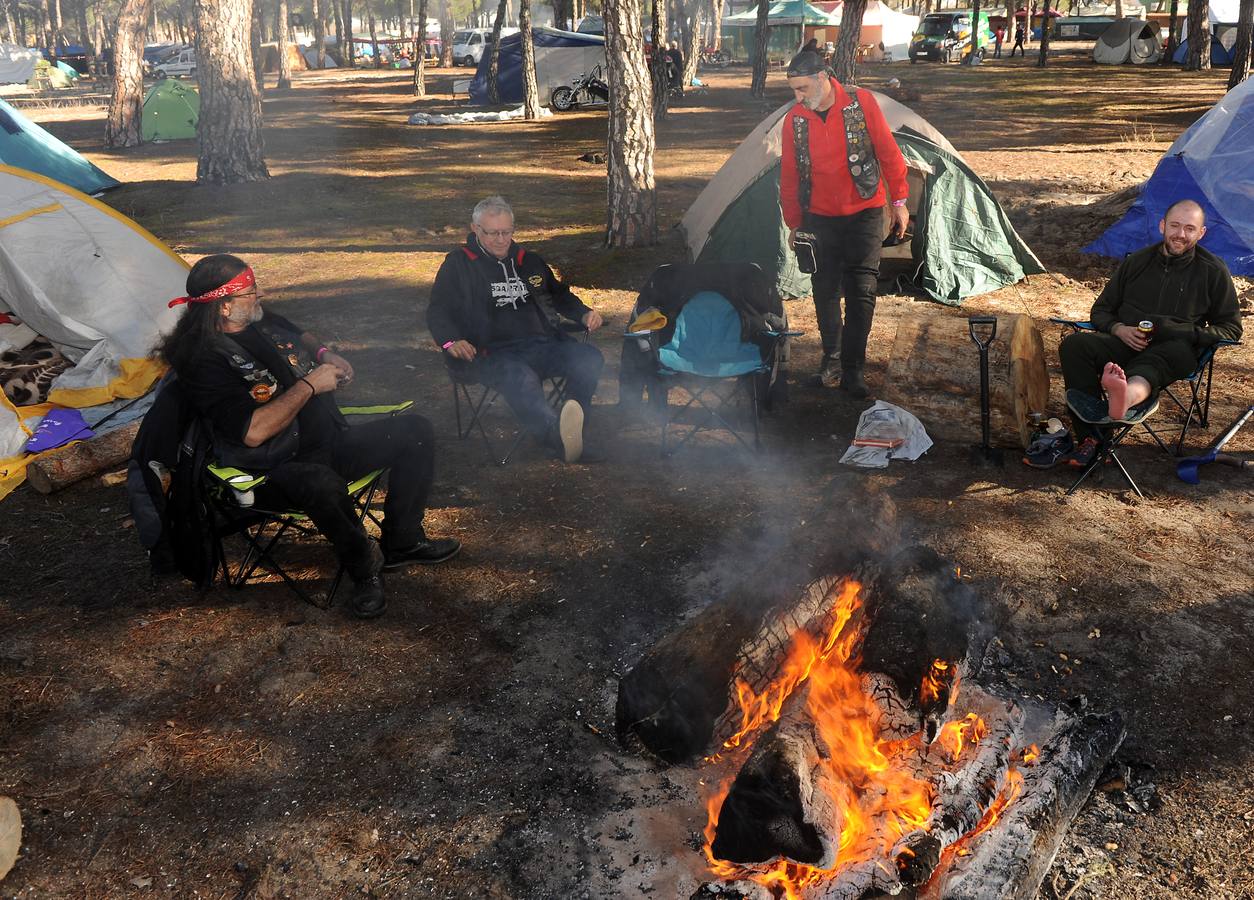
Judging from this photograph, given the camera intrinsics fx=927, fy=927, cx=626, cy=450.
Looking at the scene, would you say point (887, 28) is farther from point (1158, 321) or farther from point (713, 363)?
point (713, 363)

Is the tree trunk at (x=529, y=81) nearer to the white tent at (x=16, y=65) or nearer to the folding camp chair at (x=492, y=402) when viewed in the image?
the folding camp chair at (x=492, y=402)

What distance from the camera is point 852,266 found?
6.32m

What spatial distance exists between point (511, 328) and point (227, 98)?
11091 mm

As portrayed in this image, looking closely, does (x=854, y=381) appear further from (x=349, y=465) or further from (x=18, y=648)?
(x=18, y=648)

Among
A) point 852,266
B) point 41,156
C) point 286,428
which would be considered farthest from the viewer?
point 41,156

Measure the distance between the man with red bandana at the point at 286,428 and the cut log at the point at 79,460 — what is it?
1936 mm

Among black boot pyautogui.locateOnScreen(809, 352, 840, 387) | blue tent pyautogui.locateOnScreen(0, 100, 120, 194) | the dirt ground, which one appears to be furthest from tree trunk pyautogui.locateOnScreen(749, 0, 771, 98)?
black boot pyautogui.locateOnScreen(809, 352, 840, 387)

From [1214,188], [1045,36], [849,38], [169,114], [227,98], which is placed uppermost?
[1045,36]

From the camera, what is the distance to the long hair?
3.93 m

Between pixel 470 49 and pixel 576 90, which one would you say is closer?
pixel 576 90

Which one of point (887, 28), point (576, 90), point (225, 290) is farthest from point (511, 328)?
point (887, 28)

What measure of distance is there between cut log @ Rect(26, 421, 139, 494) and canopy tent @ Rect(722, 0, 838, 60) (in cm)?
3481

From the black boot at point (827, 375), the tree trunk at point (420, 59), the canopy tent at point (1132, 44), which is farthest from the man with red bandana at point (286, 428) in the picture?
the canopy tent at point (1132, 44)

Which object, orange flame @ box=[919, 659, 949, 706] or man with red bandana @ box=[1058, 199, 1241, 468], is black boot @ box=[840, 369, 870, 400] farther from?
orange flame @ box=[919, 659, 949, 706]
